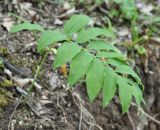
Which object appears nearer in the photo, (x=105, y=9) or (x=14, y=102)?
(x=14, y=102)

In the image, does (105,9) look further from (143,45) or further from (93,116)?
(93,116)

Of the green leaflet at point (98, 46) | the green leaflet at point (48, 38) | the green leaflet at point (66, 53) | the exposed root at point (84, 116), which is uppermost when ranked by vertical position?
the green leaflet at point (48, 38)

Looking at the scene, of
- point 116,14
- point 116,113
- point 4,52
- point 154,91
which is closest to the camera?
point 4,52

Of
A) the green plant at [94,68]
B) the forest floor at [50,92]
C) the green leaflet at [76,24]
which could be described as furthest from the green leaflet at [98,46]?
the forest floor at [50,92]

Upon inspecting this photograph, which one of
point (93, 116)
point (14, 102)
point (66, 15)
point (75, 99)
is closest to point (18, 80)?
point (14, 102)

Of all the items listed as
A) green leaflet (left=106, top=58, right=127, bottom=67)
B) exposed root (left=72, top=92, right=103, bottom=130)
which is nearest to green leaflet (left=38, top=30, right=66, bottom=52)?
green leaflet (left=106, top=58, right=127, bottom=67)

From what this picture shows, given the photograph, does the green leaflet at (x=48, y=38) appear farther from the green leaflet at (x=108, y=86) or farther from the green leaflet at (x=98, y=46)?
the green leaflet at (x=108, y=86)
